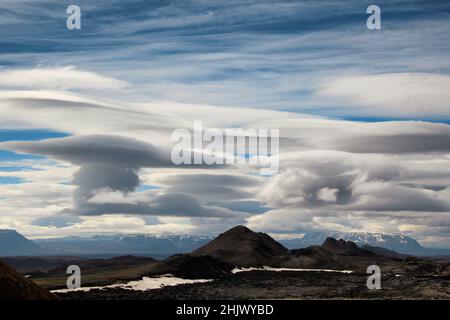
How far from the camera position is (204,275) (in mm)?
145375

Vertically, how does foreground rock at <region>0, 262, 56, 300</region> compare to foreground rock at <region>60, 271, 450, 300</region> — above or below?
above

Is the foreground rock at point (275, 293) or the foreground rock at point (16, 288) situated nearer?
the foreground rock at point (16, 288)

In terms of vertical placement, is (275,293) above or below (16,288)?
below

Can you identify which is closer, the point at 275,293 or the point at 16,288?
the point at 16,288

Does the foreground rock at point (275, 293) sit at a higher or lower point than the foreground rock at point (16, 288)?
lower

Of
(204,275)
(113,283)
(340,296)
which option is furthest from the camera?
(204,275)

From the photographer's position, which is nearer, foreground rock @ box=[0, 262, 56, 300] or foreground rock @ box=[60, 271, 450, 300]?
foreground rock @ box=[0, 262, 56, 300]

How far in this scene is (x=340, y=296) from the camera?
3570 inches
